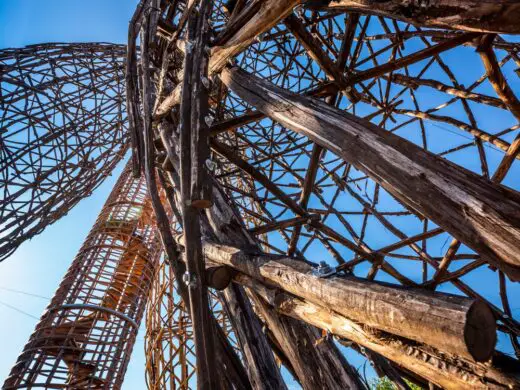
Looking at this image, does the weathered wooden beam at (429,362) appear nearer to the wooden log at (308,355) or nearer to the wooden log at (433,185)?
the wooden log at (433,185)

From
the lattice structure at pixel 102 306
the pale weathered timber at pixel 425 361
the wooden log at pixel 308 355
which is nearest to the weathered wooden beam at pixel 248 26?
the pale weathered timber at pixel 425 361

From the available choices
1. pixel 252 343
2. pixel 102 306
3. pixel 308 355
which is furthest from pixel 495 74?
pixel 102 306

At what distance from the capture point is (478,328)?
2.56 ft

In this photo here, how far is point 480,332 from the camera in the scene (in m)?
0.78

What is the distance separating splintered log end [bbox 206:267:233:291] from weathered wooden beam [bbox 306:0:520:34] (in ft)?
3.97

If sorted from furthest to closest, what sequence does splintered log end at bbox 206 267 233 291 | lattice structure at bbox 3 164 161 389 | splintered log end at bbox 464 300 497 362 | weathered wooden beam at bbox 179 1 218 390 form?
1. lattice structure at bbox 3 164 161 389
2. splintered log end at bbox 206 267 233 291
3. weathered wooden beam at bbox 179 1 218 390
4. splintered log end at bbox 464 300 497 362

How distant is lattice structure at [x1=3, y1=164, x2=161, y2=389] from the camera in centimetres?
636

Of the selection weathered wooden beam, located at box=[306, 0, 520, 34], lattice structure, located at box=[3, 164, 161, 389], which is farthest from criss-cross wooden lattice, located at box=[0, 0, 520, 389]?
lattice structure, located at box=[3, 164, 161, 389]

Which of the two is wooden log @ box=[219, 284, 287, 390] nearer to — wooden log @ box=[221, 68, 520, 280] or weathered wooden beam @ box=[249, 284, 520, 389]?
weathered wooden beam @ box=[249, 284, 520, 389]

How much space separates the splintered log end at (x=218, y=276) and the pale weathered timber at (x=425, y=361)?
55 cm

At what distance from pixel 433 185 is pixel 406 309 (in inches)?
12.4

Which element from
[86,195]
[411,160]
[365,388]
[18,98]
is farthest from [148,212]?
[411,160]

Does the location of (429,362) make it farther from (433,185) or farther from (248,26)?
(248,26)

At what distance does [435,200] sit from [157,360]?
16.7ft
